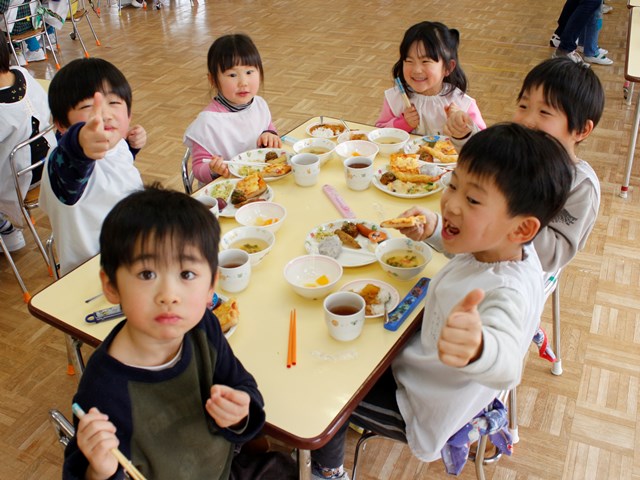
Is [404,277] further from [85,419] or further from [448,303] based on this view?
[85,419]

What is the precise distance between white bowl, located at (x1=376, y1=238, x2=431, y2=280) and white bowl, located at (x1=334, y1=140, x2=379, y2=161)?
0.57m

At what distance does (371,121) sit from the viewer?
13.0ft

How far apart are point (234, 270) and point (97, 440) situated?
1.77 feet

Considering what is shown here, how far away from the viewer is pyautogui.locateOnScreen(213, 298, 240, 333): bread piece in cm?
126

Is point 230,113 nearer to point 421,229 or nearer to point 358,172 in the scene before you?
point 358,172

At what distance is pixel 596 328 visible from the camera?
90.5 inches

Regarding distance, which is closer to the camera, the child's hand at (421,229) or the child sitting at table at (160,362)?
the child sitting at table at (160,362)

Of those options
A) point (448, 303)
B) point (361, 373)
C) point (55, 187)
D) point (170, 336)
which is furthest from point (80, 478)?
point (55, 187)

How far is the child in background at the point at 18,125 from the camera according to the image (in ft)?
7.77

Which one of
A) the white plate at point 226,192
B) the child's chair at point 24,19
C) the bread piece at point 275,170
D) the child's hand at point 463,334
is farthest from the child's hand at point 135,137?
the child's chair at point 24,19

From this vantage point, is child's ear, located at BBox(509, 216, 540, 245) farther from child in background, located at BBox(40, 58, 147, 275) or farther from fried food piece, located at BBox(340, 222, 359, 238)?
child in background, located at BBox(40, 58, 147, 275)

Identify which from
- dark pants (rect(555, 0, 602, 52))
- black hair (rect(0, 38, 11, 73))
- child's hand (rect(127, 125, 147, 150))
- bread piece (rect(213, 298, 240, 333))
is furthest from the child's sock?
dark pants (rect(555, 0, 602, 52))

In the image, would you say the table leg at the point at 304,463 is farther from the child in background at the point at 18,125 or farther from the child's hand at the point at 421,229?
the child in background at the point at 18,125

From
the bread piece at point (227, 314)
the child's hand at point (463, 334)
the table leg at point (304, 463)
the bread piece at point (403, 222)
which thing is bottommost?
the table leg at point (304, 463)
